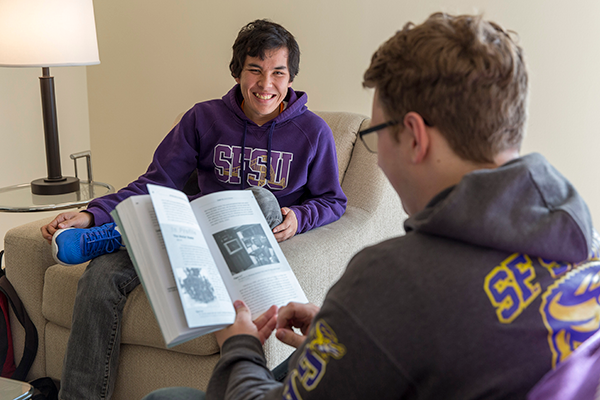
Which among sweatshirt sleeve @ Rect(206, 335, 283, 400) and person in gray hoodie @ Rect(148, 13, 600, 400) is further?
sweatshirt sleeve @ Rect(206, 335, 283, 400)

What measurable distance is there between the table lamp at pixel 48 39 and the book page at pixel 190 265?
127cm

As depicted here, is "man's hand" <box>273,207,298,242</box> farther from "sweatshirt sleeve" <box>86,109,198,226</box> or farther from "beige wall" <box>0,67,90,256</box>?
"beige wall" <box>0,67,90,256</box>

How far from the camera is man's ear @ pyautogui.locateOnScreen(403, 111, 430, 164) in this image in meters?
0.64

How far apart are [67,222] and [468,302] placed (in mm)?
1154

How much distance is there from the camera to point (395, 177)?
70 centimetres

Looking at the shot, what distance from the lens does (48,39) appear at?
1880 millimetres

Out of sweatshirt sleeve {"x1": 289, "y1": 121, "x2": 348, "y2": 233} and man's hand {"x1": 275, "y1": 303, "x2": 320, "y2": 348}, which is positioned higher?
sweatshirt sleeve {"x1": 289, "y1": 121, "x2": 348, "y2": 233}

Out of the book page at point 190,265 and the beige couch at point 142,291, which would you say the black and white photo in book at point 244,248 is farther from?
the beige couch at point 142,291

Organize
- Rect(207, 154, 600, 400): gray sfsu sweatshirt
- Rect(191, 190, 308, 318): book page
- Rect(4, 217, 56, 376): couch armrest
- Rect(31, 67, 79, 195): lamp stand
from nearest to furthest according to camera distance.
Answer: Rect(207, 154, 600, 400): gray sfsu sweatshirt < Rect(191, 190, 308, 318): book page < Rect(4, 217, 56, 376): couch armrest < Rect(31, 67, 79, 195): lamp stand

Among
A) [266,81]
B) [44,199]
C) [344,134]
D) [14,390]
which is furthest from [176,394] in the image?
[44,199]

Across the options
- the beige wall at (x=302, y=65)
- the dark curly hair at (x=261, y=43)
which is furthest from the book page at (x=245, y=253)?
the beige wall at (x=302, y=65)

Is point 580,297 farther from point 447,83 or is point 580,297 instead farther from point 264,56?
point 264,56

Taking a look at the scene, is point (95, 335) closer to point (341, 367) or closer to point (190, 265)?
point (190, 265)

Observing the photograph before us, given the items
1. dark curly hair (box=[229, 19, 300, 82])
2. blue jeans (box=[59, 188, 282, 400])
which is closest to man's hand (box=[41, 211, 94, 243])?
blue jeans (box=[59, 188, 282, 400])
